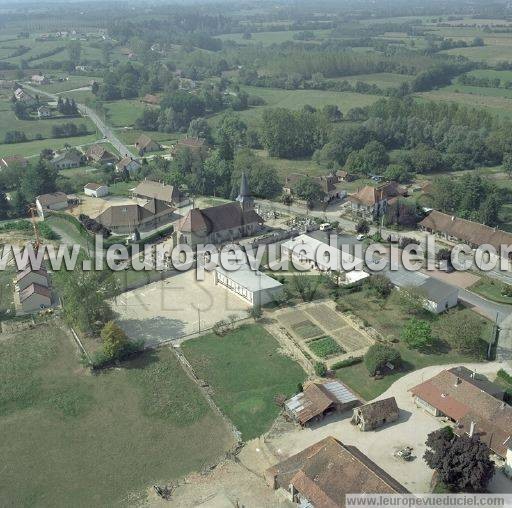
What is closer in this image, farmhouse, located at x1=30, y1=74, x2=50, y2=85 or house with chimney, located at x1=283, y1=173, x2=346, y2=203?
house with chimney, located at x1=283, y1=173, x2=346, y2=203

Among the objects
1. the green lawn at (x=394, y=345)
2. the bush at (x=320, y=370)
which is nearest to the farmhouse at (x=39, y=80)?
the green lawn at (x=394, y=345)

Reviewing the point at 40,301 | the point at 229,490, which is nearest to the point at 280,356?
the point at 229,490

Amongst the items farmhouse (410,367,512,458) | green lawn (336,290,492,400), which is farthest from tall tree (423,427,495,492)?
green lawn (336,290,492,400)

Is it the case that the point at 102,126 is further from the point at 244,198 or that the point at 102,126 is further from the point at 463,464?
the point at 463,464

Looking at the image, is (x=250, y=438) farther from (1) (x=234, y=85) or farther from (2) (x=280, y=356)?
(1) (x=234, y=85)

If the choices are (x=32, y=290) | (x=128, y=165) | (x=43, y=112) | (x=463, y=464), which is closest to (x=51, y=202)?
(x=128, y=165)

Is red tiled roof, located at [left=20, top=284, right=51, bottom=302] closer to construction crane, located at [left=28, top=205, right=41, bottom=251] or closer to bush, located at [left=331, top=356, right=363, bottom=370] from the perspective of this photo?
construction crane, located at [left=28, top=205, right=41, bottom=251]
